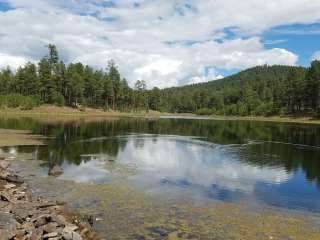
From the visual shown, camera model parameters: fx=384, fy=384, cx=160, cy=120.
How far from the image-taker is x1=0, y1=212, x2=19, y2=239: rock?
16.3m

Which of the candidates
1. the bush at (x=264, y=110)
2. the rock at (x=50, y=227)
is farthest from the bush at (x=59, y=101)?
the rock at (x=50, y=227)

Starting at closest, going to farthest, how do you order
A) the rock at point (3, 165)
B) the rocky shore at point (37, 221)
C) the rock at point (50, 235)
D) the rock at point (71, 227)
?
the rocky shore at point (37, 221), the rock at point (50, 235), the rock at point (71, 227), the rock at point (3, 165)

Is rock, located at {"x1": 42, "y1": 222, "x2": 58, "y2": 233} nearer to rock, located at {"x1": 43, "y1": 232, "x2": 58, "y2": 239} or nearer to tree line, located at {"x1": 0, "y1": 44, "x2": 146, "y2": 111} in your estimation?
rock, located at {"x1": 43, "y1": 232, "x2": 58, "y2": 239}

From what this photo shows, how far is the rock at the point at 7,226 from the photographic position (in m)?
16.3

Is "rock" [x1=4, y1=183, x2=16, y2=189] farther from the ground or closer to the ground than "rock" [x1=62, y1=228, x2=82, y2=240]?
farther from the ground

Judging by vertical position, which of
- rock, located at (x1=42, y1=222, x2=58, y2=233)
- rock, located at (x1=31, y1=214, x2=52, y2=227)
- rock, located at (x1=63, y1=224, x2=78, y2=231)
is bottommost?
rock, located at (x1=63, y1=224, x2=78, y2=231)

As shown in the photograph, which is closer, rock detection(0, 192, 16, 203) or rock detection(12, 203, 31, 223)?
rock detection(12, 203, 31, 223)

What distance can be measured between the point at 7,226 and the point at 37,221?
2668 millimetres

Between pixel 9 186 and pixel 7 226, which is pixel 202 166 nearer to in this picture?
pixel 9 186

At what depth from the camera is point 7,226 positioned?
1703cm

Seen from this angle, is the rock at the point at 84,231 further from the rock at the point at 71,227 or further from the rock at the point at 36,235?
the rock at the point at 36,235

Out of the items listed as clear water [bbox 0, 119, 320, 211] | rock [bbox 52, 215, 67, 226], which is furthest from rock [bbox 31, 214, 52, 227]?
clear water [bbox 0, 119, 320, 211]

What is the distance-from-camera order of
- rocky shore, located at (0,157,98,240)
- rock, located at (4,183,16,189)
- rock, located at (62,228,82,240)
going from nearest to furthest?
rocky shore, located at (0,157,98,240) → rock, located at (62,228,82,240) → rock, located at (4,183,16,189)

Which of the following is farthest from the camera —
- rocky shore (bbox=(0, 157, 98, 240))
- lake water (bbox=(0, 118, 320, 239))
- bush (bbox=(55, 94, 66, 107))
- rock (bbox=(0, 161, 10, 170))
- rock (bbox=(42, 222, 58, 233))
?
bush (bbox=(55, 94, 66, 107))
